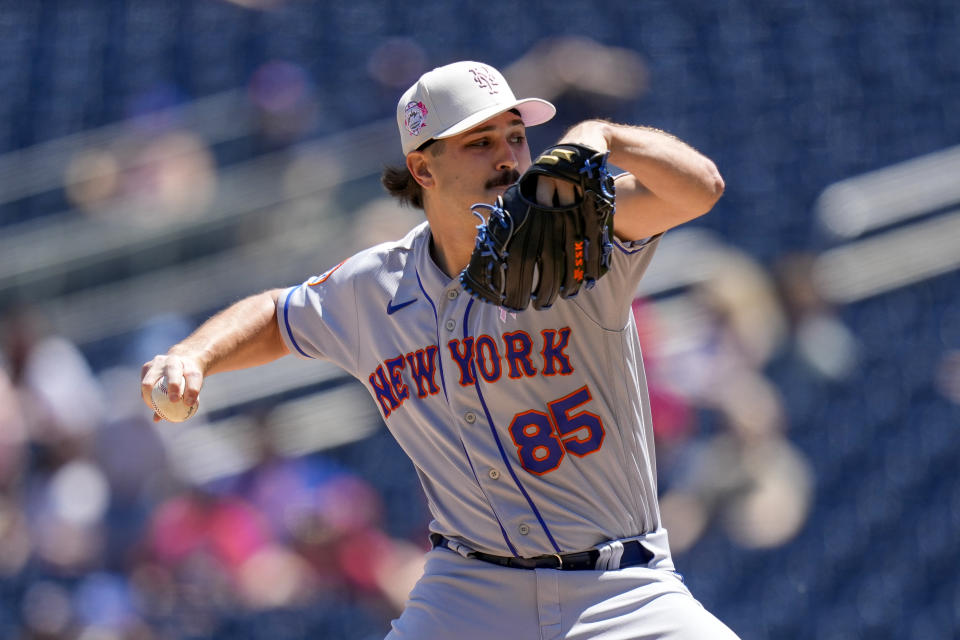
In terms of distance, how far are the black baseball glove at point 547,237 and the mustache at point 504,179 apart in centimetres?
39

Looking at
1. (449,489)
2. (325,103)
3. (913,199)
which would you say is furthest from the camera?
(325,103)

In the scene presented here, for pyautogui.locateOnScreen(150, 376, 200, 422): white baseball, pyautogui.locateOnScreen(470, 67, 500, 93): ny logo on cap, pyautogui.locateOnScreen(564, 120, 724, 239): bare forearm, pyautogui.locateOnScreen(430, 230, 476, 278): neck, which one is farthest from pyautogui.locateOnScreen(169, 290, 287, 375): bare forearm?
pyautogui.locateOnScreen(564, 120, 724, 239): bare forearm

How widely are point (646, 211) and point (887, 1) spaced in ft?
17.5

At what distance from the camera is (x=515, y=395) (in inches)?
74.0

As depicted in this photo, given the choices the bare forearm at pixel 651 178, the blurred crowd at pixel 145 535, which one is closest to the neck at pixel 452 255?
the bare forearm at pixel 651 178

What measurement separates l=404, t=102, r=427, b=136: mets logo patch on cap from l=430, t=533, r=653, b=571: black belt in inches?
32.5

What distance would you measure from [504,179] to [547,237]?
44 centimetres

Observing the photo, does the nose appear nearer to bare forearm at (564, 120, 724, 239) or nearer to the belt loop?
bare forearm at (564, 120, 724, 239)

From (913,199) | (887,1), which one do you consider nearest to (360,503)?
(913,199)

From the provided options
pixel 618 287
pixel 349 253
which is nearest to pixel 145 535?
pixel 349 253

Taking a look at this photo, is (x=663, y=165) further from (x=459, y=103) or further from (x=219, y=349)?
(x=219, y=349)

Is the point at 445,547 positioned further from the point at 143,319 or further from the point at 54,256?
the point at 54,256

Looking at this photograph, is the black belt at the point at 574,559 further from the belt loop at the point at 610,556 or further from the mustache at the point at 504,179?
the mustache at the point at 504,179

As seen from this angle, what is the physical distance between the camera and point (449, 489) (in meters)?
1.94
